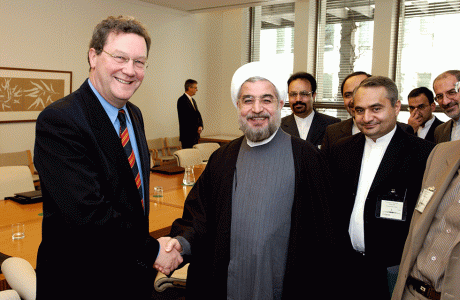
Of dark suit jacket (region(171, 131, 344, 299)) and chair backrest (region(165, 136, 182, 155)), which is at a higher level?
dark suit jacket (region(171, 131, 344, 299))

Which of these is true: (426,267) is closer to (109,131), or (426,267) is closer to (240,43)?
(109,131)

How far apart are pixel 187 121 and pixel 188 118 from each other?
0.07 metres

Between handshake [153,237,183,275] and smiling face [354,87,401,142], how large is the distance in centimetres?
142

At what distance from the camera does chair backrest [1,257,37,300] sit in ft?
6.07

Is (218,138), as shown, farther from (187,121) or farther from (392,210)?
(392,210)

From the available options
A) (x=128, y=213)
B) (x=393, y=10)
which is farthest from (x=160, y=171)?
(x=393, y=10)

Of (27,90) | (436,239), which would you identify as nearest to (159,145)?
(27,90)

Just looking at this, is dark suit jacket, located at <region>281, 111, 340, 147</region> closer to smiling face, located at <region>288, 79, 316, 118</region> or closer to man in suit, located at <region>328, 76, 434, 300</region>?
smiling face, located at <region>288, 79, 316, 118</region>

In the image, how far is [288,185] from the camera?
7.12 feet

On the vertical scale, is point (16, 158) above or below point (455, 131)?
below

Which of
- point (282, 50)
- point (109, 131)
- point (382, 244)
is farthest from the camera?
point (282, 50)

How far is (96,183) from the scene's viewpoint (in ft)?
5.78

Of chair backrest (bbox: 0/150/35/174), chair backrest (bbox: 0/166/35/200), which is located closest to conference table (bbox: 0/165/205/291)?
chair backrest (bbox: 0/166/35/200)

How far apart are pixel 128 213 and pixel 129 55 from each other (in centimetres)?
73
